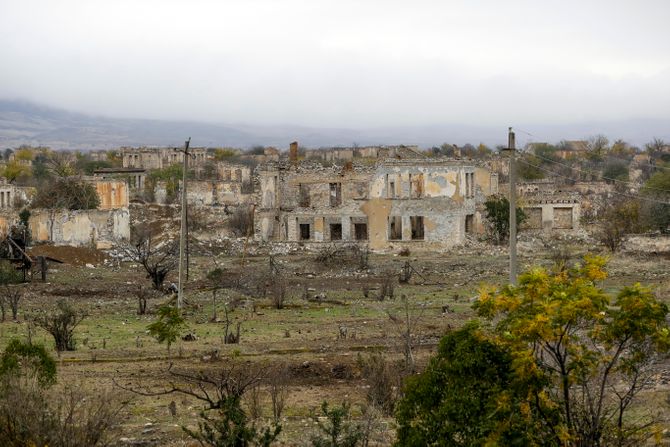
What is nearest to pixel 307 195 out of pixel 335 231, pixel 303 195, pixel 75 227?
pixel 303 195

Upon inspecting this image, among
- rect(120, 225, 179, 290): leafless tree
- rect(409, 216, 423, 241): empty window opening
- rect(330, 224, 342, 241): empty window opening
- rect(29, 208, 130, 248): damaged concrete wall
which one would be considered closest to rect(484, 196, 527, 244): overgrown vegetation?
rect(409, 216, 423, 241): empty window opening

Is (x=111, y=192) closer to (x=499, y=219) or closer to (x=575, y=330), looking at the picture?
(x=499, y=219)

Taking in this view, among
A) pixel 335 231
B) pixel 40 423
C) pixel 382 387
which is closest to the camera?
pixel 40 423

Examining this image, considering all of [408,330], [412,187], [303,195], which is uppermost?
[412,187]

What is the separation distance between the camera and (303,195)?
50938 mm

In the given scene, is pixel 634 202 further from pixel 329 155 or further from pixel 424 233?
pixel 329 155

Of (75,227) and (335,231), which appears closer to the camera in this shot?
(75,227)

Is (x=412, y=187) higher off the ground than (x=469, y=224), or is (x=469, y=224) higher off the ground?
(x=412, y=187)

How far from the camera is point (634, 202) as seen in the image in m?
48.9

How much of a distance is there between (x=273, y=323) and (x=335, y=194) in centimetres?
2827

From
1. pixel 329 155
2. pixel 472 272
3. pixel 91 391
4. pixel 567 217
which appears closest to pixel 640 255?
pixel 472 272

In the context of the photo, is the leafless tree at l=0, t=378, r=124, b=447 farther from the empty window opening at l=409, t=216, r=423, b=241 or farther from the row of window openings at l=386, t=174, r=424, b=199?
the empty window opening at l=409, t=216, r=423, b=241

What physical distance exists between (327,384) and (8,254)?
22602mm

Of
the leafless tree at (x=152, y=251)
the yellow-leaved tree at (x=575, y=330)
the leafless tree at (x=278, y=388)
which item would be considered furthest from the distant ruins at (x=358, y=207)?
the yellow-leaved tree at (x=575, y=330)
